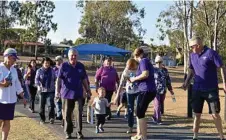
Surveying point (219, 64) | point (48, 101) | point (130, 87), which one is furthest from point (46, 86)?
point (219, 64)

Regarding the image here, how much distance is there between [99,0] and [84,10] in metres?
4.73

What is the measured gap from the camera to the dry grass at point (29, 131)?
9492mm

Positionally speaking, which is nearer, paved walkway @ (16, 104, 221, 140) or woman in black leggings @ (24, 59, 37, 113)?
paved walkway @ (16, 104, 221, 140)

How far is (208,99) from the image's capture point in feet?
28.2

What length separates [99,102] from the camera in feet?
34.3

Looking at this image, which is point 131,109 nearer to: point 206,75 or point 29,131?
point 206,75

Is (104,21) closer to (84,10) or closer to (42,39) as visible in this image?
Result: (84,10)

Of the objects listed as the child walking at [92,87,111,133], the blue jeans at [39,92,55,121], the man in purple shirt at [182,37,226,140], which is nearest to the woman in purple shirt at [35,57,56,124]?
the blue jeans at [39,92,55,121]

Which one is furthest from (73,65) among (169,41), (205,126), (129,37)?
(129,37)

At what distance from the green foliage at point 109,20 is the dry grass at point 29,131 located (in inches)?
1940

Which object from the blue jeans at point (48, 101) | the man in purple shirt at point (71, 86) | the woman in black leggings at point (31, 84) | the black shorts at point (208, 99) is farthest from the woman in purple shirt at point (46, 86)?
the black shorts at point (208, 99)

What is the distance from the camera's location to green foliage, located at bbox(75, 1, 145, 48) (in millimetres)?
61116

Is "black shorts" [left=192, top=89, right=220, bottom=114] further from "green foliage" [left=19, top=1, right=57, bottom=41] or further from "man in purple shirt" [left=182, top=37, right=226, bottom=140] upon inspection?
"green foliage" [left=19, top=1, right=57, bottom=41]

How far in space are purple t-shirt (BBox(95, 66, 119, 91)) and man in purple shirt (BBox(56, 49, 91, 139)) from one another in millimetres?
2806
